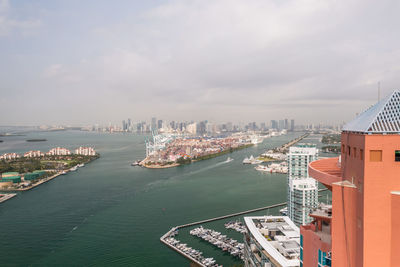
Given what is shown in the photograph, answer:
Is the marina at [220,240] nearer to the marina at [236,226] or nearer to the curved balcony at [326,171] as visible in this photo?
the marina at [236,226]

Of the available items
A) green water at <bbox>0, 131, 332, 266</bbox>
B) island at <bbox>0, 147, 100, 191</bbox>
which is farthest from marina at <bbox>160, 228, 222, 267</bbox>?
island at <bbox>0, 147, 100, 191</bbox>

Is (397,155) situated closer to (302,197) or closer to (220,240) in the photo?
(220,240)

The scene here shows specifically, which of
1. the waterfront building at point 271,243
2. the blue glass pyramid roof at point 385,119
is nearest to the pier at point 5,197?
the waterfront building at point 271,243

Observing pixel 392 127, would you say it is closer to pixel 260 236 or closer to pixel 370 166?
pixel 370 166

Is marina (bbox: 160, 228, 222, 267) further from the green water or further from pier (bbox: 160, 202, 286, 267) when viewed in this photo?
the green water

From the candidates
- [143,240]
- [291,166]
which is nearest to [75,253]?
[143,240]

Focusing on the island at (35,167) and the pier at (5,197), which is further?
the island at (35,167)
